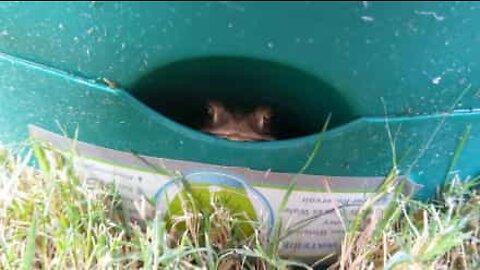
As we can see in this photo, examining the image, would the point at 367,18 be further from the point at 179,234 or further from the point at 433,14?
the point at 179,234

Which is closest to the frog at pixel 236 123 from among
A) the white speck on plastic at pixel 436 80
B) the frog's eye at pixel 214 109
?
the frog's eye at pixel 214 109

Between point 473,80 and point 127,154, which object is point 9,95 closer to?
point 127,154

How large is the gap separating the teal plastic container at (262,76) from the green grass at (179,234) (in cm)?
4

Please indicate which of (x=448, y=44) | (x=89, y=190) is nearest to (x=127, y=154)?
(x=89, y=190)

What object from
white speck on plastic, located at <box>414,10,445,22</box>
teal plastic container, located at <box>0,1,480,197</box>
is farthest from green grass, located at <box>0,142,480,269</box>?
white speck on plastic, located at <box>414,10,445,22</box>

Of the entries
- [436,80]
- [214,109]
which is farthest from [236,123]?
[436,80]

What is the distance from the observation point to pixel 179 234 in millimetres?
823

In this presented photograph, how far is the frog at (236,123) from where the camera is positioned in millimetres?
848

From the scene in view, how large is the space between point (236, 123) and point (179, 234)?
0.40ft

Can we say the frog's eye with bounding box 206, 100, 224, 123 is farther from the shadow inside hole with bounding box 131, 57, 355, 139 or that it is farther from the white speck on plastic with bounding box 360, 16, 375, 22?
the white speck on plastic with bounding box 360, 16, 375, 22

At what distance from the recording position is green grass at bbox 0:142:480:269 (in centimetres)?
76

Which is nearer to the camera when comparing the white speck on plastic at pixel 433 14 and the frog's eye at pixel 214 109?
the white speck on plastic at pixel 433 14

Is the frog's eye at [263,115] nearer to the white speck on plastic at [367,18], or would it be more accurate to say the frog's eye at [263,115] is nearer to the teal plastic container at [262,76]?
the teal plastic container at [262,76]

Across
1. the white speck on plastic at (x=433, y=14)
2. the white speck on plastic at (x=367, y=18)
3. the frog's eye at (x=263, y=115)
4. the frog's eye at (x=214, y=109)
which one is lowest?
the frog's eye at (x=263, y=115)
